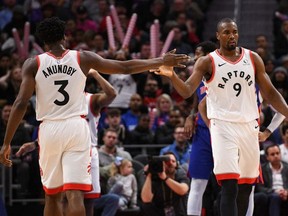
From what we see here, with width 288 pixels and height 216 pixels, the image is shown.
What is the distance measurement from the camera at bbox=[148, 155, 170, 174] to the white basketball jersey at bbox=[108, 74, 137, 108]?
3828 millimetres

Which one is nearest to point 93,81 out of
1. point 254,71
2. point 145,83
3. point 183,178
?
point 145,83

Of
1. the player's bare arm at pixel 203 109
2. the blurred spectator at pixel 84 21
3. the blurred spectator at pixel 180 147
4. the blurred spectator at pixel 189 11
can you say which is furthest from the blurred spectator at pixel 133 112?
the player's bare arm at pixel 203 109

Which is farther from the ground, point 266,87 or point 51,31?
point 51,31

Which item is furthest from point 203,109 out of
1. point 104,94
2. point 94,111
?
point 94,111

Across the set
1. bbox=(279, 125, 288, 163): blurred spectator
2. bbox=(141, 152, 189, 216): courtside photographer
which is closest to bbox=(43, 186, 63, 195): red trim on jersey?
bbox=(141, 152, 189, 216): courtside photographer

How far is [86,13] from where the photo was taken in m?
17.7

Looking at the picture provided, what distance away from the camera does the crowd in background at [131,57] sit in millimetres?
13828

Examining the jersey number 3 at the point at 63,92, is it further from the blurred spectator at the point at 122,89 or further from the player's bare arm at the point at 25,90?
the blurred spectator at the point at 122,89

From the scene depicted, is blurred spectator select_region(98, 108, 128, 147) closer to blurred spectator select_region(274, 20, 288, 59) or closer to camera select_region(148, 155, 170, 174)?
camera select_region(148, 155, 170, 174)

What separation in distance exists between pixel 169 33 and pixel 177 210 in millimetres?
5494

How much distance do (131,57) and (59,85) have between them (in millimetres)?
7376

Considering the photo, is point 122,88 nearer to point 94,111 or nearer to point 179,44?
point 179,44

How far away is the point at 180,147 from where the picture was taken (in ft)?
43.9

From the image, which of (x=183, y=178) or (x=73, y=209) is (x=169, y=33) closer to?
(x=183, y=178)
